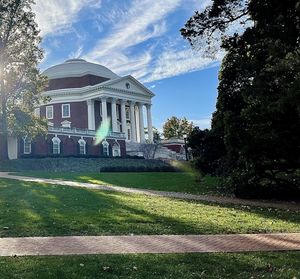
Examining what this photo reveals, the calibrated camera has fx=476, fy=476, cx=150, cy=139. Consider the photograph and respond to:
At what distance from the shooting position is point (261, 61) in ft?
64.7

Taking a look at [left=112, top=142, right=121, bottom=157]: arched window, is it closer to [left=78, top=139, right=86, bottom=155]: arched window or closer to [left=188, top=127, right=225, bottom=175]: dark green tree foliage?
[left=78, top=139, right=86, bottom=155]: arched window

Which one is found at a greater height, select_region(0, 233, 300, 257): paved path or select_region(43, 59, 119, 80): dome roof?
select_region(43, 59, 119, 80): dome roof

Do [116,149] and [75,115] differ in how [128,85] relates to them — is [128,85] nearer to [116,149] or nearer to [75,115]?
[75,115]

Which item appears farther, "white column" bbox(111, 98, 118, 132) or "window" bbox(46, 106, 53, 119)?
"window" bbox(46, 106, 53, 119)

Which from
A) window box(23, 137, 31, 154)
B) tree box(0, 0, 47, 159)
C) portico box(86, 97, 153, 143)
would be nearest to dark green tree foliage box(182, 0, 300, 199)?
tree box(0, 0, 47, 159)

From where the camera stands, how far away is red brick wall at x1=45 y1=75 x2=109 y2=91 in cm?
8344

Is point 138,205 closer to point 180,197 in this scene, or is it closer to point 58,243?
point 180,197

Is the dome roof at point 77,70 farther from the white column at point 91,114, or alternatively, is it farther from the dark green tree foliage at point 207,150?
the dark green tree foliage at point 207,150

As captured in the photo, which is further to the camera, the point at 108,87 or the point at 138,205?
the point at 108,87

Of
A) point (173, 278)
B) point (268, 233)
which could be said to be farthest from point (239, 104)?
point (173, 278)

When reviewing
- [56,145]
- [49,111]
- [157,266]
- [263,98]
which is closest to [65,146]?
[56,145]

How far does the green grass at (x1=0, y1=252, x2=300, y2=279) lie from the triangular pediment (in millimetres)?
73515

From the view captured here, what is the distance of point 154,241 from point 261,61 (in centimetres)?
1188

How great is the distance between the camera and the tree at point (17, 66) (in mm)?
40250
